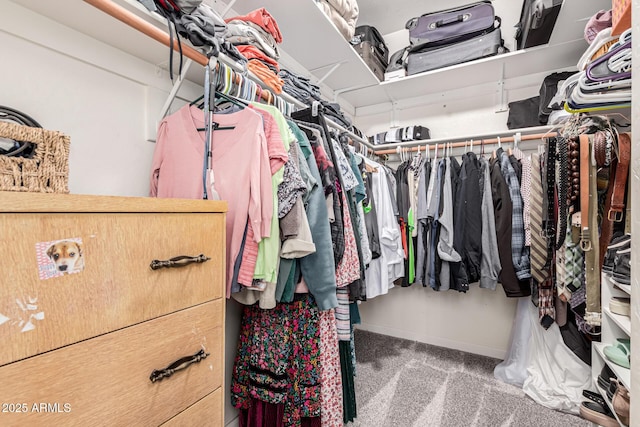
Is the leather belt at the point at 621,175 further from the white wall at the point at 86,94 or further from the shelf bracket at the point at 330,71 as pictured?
the white wall at the point at 86,94

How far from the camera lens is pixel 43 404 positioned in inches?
16.7

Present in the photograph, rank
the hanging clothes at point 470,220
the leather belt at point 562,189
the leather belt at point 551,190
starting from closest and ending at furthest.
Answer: the leather belt at point 562,189, the leather belt at point 551,190, the hanging clothes at point 470,220

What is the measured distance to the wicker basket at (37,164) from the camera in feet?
1.44

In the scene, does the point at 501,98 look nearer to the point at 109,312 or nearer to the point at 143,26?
the point at 143,26

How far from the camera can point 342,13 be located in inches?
65.0

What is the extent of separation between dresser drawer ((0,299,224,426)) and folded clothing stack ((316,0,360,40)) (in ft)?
5.21

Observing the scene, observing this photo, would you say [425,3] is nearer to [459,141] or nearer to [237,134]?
[459,141]

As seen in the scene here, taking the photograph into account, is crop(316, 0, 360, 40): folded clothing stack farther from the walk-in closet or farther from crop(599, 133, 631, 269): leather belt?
crop(599, 133, 631, 269): leather belt

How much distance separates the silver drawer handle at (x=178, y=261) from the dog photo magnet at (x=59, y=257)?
4.8 inches

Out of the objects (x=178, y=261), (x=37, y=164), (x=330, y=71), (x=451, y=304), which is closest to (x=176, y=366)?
(x=178, y=261)

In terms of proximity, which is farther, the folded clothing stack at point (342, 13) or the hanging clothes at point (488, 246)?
the hanging clothes at point (488, 246)

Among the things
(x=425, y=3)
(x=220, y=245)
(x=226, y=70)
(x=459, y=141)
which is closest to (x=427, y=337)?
(x=459, y=141)

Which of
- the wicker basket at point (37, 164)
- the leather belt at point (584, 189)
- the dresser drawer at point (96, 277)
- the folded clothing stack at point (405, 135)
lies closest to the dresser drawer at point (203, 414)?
the dresser drawer at point (96, 277)

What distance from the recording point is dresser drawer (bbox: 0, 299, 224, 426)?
0.42 metres
